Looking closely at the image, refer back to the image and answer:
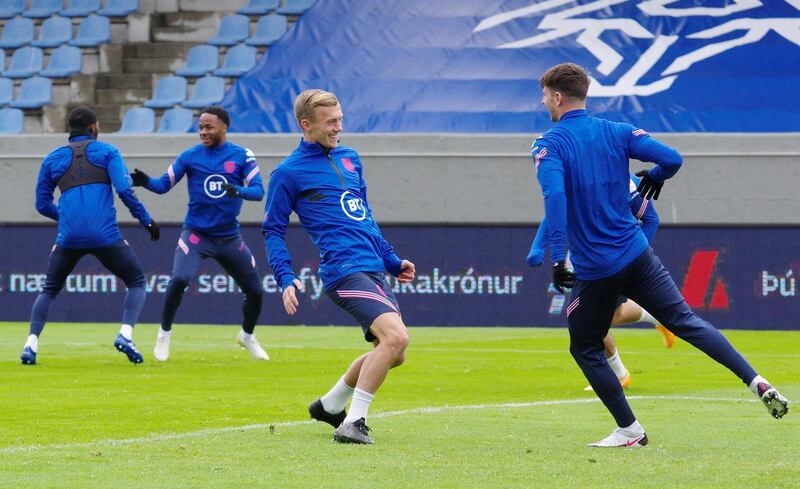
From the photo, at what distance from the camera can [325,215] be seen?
7613 mm

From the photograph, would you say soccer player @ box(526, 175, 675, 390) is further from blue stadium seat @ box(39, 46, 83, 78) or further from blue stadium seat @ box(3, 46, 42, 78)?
blue stadium seat @ box(3, 46, 42, 78)

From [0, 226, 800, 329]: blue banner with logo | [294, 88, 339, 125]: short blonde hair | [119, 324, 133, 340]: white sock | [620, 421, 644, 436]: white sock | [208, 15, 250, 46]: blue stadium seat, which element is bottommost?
[0, 226, 800, 329]: blue banner with logo

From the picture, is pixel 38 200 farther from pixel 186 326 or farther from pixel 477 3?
pixel 477 3

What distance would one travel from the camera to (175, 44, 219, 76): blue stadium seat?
25594 mm

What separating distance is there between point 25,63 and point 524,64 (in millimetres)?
9306

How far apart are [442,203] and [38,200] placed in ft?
28.1

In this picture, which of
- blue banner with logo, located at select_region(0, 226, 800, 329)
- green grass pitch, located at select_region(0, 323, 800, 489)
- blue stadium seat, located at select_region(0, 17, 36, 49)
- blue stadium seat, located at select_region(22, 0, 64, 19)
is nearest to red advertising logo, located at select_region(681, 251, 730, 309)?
blue banner with logo, located at select_region(0, 226, 800, 329)

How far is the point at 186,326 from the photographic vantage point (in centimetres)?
2019

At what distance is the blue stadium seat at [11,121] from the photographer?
80.4 ft

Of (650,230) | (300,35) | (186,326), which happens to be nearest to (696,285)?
(186,326)

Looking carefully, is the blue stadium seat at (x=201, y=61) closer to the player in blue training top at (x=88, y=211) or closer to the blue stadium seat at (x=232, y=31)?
the blue stadium seat at (x=232, y=31)

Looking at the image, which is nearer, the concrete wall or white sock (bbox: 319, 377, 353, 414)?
white sock (bbox: 319, 377, 353, 414)

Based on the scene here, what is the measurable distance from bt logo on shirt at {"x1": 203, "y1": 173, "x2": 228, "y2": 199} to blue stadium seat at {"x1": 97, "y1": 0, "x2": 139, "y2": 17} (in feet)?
50.1

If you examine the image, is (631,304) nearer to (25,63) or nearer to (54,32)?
(25,63)
